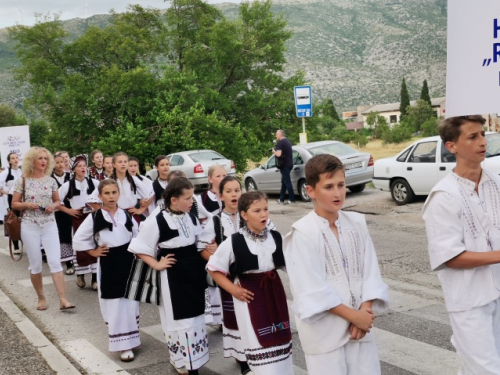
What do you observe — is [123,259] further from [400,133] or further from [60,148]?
[400,133]

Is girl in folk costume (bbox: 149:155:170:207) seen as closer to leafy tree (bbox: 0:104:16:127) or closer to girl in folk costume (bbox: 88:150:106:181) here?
girl in folk costume (bbox: 88:150:106:181)

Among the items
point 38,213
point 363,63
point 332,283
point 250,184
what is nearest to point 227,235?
point 332,283

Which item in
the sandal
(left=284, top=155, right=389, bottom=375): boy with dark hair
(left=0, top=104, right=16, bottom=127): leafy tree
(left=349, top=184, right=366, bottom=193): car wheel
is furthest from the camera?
(left=0, top=104, right=16, bottom=127): leafy tree

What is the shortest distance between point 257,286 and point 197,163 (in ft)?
62.0

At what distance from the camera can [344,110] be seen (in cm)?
16275

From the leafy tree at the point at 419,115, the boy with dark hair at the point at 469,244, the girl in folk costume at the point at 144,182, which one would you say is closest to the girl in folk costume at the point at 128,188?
the girl in folk costume at the point at 144,182

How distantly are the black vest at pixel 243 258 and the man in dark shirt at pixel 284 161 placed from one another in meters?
13.0

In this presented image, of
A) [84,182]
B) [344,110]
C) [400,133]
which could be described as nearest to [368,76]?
[344,110]

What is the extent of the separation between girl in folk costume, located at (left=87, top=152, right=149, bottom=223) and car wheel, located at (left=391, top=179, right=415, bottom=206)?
7850mm

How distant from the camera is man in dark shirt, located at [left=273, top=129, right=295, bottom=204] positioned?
17562 millimetres

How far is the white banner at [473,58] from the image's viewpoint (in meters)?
3.32

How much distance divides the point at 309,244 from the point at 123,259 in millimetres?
3537

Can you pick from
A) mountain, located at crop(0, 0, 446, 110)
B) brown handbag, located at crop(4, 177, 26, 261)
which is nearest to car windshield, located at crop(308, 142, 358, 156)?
brown handbag, located at crop(4, 177, 26, 261)

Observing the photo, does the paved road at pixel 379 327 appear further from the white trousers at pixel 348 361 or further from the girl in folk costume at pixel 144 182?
the white trousers at pixel 348 361
